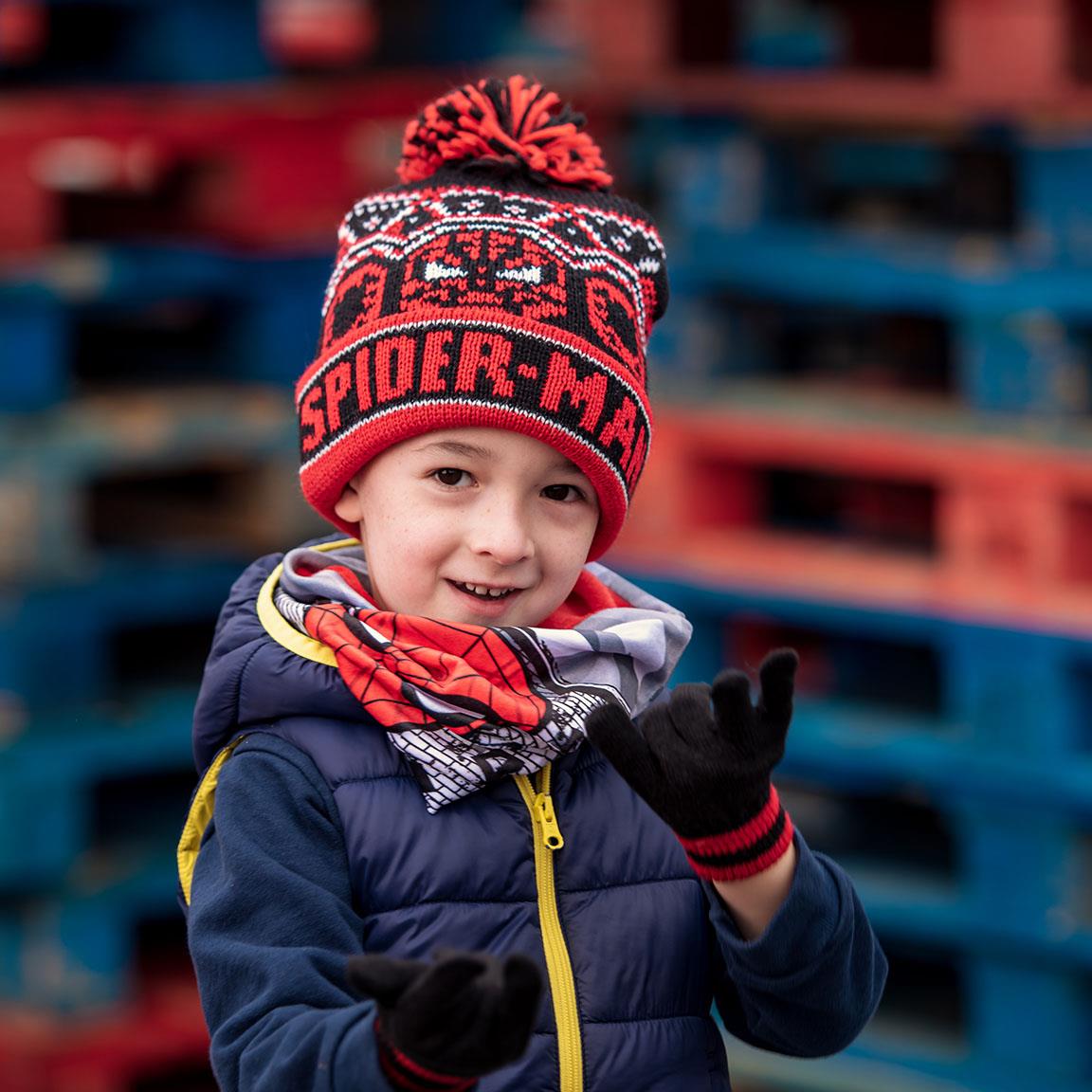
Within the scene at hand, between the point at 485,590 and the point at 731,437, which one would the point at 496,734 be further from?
the point at 731,437

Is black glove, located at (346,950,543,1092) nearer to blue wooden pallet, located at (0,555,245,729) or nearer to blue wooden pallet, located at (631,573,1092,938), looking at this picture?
blue wooden pallet, located at (631,573,1092,938)

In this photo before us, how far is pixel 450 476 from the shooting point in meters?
2.11

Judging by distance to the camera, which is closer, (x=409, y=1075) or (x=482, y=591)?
(x=409, y=1075)

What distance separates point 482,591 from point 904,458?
2117 millimetres

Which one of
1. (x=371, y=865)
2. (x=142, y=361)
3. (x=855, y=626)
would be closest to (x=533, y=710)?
(x=371, y=865)

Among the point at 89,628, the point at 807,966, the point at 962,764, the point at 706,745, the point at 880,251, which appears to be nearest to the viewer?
the point at 706,745

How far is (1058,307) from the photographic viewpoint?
3.97 m

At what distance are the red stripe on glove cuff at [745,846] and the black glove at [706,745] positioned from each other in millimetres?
18

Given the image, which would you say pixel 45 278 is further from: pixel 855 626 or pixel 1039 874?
pixel 1039 874

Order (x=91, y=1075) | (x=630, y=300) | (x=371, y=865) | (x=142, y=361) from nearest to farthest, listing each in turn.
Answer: (x=371, y=865) < (x=630, y=300) < (x=91, y=1075) < (x=142, y=361)

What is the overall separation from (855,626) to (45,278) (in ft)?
5.64

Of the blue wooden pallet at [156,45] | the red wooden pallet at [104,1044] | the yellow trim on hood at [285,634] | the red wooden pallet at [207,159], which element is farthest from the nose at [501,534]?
the blue wooden pallet at [156,45]

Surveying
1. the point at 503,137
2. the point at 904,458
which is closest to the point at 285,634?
the point at 503,137

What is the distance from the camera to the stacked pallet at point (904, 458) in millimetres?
3988
